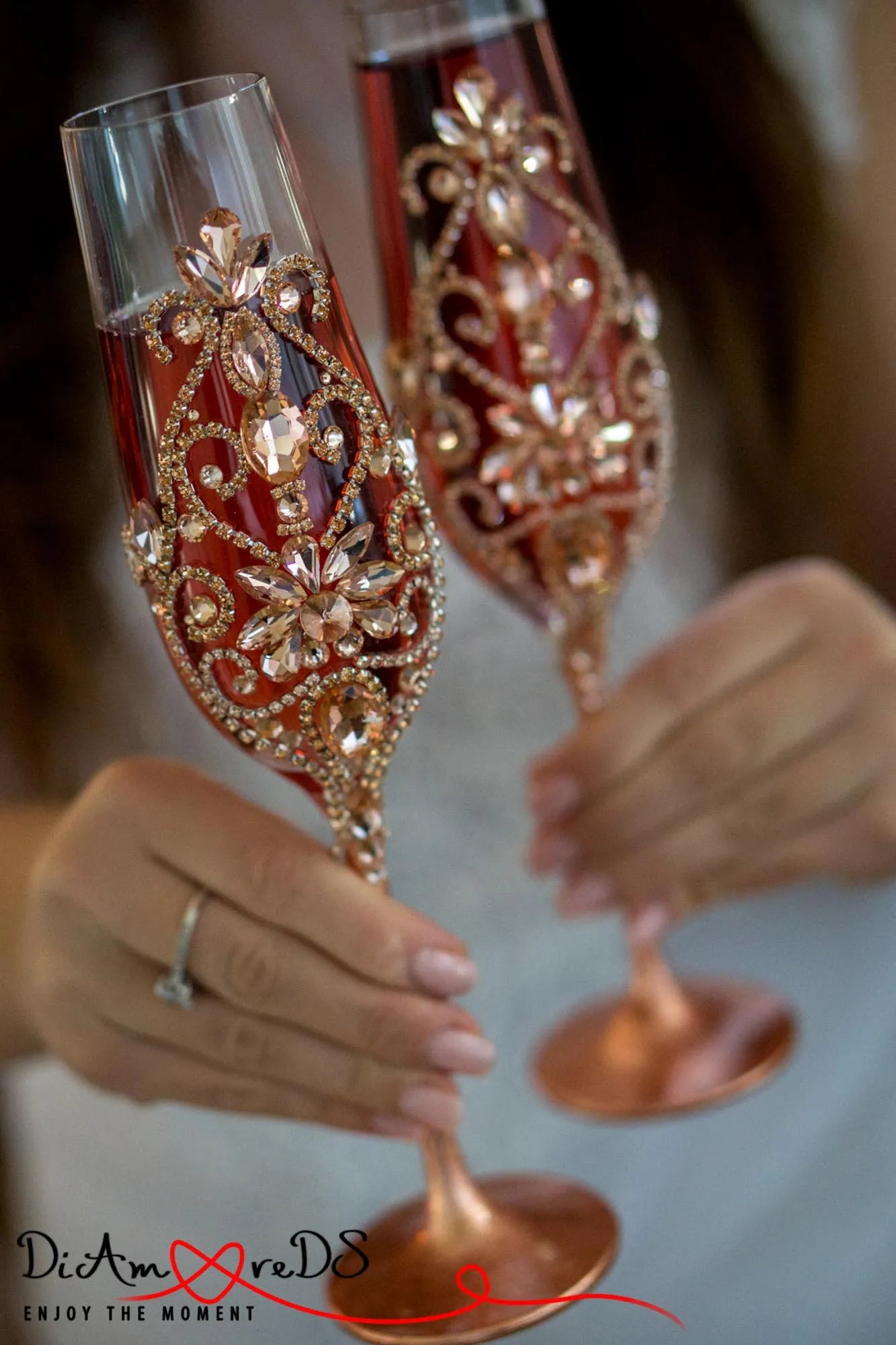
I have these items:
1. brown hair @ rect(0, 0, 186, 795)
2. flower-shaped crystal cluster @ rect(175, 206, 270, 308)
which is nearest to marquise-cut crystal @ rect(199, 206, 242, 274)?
flower-shaped crystal cluster @ rect(175, 206, 270, 308)

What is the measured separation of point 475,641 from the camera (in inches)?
37.2

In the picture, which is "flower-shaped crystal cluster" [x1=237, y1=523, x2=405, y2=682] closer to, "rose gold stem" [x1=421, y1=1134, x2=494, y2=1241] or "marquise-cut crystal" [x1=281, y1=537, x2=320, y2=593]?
"marquise-cut crystal" [x1=281, y1=537, x2=320, y2=593]

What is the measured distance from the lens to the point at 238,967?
1.57 ft

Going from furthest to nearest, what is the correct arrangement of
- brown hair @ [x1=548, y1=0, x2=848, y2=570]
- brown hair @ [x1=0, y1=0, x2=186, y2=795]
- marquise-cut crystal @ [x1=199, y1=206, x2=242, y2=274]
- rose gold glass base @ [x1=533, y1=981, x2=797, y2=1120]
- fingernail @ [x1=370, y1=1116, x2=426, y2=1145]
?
brown hair @ [x1=548, y1=0, x2=848, y2=570]
brown hair @ [x1=0, y1=0, x2=186, y2=795]
rose gold glass base @ [x1=533, y1=981, x2=797, y2=1120]
fingernail @ [x1=370, y1=1116, x2=426, y2=1145]
marquise-cut crystal @ [x1=199, y1=206, x2=242, y2=274]

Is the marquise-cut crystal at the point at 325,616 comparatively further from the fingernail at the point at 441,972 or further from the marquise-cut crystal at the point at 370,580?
the fingernail at the point at 441,972

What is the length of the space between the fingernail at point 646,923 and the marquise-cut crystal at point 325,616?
332 millimetres

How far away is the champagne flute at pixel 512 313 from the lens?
20.9 inches

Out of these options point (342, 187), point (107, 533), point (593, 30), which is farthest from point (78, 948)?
point (593, 30)

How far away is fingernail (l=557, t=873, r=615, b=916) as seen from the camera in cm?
68

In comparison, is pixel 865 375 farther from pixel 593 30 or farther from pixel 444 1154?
pixel 444 1154

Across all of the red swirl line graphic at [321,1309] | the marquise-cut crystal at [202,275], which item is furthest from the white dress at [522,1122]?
the marquise-cut crystal at [202,275]

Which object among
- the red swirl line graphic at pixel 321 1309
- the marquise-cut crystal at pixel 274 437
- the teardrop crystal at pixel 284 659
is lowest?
the red swirl line graphic at pixel 321 1309

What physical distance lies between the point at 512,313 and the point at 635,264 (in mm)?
450

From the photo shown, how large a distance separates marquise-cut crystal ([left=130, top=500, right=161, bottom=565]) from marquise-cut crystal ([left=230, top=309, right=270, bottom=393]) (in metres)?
0.05
